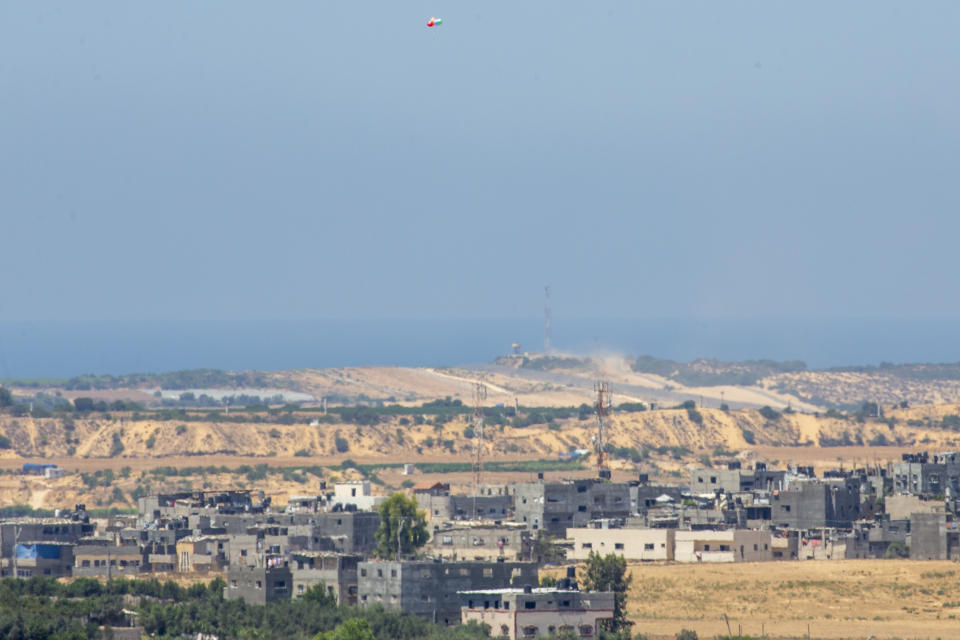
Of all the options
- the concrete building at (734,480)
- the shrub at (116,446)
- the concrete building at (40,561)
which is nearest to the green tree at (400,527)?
the concrete building at (40,561)

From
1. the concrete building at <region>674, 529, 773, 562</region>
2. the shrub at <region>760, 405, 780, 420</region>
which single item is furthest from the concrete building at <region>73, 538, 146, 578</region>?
the shrub at <region>760, 405, 780, 420</region>

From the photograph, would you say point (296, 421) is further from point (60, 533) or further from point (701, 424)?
point (60, 533)

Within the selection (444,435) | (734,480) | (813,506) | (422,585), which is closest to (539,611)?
(422,585)

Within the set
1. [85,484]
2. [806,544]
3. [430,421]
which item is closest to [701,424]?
[430,421]

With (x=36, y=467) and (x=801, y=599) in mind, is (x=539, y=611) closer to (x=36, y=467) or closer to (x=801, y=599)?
(x=801, y=599)

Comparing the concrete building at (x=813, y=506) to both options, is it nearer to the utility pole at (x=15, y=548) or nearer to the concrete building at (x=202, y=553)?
the concrete building at (x=202, y=553)

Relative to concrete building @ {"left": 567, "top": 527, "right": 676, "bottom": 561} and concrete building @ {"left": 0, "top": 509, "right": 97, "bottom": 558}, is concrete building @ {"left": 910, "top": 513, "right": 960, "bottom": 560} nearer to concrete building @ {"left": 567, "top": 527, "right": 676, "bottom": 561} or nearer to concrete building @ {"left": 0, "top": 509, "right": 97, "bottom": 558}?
concrete building @ {"left": 567, "top": 527, "right": 676, "bottom": 561}
